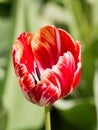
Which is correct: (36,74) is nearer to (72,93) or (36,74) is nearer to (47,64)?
(47,64)

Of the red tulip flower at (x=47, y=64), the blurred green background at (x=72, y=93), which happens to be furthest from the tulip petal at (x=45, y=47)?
the blurred green background at (x=72, y=93)

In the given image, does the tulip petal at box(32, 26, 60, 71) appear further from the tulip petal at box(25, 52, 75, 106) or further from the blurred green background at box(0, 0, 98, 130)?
the blurred green background at box(0, 0, 98, 130)

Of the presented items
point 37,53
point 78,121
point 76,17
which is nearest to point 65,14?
point 76,17

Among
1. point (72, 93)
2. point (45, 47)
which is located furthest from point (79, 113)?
point (45, 47)

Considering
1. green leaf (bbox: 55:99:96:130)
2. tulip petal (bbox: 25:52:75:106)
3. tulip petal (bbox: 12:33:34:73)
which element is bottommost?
green leaf (bbox: 55:99:96:130)

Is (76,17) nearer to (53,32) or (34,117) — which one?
(34,117)

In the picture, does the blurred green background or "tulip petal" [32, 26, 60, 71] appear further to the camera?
the blurred green background

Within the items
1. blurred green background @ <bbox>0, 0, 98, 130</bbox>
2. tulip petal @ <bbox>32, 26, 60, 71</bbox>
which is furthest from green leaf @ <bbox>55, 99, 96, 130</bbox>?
tulip petal @ <bbox>32, 26, 60, 71</bbox>
